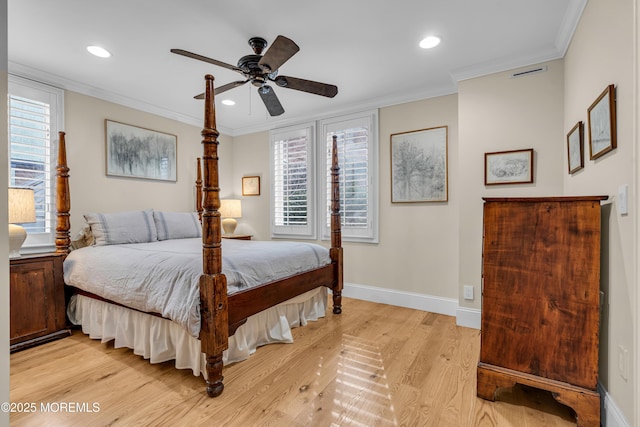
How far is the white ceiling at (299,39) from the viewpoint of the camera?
2064mm

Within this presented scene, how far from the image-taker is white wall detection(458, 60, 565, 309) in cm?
257

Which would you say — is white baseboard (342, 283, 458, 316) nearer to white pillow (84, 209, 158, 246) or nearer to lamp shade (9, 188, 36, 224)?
white pillow (84, 209, 158, 246)

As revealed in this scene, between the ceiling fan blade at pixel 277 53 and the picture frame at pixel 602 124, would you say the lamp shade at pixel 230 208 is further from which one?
the picture frame at pixel 602 124

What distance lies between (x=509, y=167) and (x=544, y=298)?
57.6 inches

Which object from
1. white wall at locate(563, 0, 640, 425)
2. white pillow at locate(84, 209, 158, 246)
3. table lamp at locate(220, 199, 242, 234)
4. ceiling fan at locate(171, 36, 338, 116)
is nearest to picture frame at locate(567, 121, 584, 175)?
white wall at locate(563, 0, 640, 425)

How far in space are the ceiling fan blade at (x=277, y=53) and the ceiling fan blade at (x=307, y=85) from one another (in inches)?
5.8

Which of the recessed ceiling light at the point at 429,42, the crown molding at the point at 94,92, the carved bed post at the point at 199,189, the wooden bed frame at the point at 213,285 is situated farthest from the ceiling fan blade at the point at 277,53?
the carved bed post at the point at 199,189

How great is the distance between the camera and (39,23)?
7.32ft

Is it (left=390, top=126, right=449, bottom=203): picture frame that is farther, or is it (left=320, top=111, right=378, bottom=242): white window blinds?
(left=320, top=111, right=378, bottom=242): white window blinds

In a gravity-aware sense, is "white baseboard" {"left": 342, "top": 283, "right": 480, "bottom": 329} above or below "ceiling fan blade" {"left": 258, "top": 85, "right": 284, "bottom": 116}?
below

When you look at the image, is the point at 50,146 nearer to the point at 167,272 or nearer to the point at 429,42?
the point at 167,272

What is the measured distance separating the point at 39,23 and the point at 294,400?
3.17 m

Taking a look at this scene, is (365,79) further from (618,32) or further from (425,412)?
(425,412)

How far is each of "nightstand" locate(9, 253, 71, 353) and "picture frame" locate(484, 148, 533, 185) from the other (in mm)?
4016
